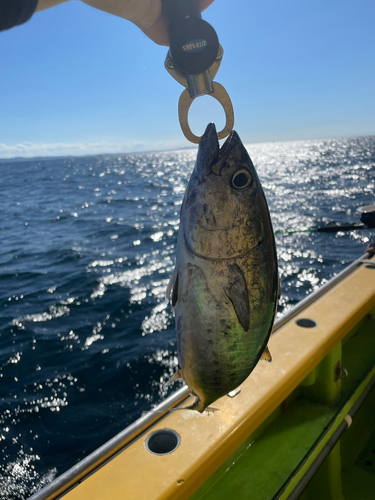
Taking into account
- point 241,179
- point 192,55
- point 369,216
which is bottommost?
point 369,216

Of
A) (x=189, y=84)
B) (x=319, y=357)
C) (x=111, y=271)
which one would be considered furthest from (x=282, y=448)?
(x=111, y=271)

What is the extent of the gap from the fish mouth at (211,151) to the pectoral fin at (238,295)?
0.32 m

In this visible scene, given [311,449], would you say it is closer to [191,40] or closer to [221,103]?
[221,103]

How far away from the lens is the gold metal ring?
1267mm

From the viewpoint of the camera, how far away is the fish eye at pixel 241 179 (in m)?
1.19

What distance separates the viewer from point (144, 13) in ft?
4.17

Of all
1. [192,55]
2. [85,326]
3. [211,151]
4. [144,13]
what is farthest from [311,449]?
[85,326]

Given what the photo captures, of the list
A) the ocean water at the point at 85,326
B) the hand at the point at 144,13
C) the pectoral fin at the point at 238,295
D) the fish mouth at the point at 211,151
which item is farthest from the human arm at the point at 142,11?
the ocean water at the point at 85,326

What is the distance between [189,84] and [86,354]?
22.9 feet

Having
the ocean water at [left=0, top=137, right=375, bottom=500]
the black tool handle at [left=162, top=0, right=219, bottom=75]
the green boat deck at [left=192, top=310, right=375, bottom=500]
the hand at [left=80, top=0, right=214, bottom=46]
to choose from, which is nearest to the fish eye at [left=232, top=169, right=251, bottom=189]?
the black tool handle at [left=162, top=0, right=219, bottom=75]

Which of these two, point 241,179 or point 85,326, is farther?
point 85,326

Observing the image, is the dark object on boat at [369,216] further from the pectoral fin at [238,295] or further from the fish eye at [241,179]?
the pectoral fin at [238,295]

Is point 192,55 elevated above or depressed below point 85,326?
above

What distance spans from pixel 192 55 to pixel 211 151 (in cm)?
33
